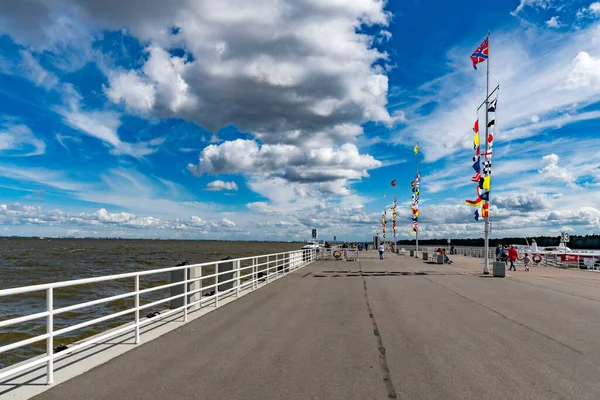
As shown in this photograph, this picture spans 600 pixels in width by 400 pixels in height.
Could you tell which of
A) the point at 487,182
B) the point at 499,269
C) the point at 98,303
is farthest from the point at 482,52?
the point at 98,303

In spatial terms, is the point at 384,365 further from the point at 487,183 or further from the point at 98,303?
the point at 487,183

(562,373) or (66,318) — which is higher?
(562,373)

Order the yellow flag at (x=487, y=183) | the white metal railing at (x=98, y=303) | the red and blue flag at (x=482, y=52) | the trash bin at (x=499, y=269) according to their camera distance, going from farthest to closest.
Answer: the red and blue flag at (x=482, y=52) → the yellow flag at (x=487, y=183) → the trash bin at (x=499, y=269) → the white metal railing at (x=98, y=303)

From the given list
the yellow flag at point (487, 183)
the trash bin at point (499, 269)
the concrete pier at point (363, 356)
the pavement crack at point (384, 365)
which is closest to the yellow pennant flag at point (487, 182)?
the yellow flag at point (487, 183)

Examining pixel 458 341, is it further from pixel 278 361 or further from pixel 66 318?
pixel 66 318

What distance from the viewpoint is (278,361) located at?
6457 mm

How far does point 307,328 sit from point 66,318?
415 inches

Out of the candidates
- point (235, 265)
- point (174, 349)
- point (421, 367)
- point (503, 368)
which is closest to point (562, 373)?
point (503, 368)

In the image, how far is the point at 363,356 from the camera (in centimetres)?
677

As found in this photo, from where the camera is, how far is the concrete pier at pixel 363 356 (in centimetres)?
523

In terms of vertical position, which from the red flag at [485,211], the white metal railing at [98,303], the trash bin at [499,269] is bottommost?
the trash bin at [499,269]

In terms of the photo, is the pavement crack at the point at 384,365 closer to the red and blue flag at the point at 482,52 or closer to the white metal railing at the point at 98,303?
the white metal railing at the point at 98,303

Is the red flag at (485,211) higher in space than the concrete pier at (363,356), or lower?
higher

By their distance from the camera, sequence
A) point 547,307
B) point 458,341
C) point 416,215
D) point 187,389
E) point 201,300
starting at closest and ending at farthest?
1. point 187,389
2. point 458,341
3. point 201,300
4. point 547,307
5. point 416,215
